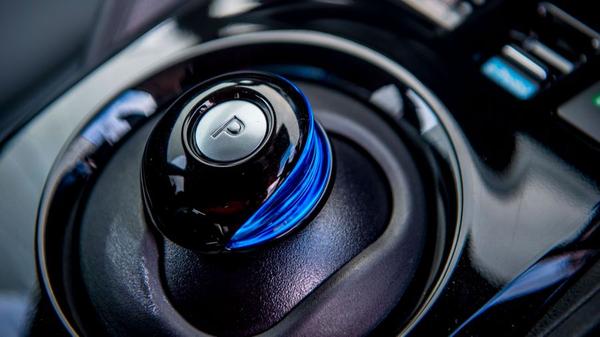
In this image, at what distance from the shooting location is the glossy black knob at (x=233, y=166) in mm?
369

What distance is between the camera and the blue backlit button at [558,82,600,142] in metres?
0.45

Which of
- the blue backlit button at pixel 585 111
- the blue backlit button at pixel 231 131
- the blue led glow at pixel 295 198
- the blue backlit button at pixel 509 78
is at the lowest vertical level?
the blue backlit button at pixel 585 111

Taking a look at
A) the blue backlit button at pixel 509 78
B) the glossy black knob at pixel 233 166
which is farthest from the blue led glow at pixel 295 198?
the blue backlit button at pixel 509 78

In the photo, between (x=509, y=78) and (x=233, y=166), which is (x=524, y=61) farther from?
(x=233, y=166)

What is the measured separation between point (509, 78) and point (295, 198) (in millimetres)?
209

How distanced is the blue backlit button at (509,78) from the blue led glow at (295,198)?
0.16 meters

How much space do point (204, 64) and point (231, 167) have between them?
198 mm

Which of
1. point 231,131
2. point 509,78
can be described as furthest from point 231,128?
point 509,78

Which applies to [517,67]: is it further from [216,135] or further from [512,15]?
[216,135]

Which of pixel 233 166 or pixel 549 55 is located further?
pixel 549 55

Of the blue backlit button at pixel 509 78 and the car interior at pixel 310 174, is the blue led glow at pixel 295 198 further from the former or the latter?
the blue backlit button at pixel 509 78

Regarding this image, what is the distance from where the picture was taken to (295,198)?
394 mm

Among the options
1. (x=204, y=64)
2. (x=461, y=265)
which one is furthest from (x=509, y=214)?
(x=204, y=64)

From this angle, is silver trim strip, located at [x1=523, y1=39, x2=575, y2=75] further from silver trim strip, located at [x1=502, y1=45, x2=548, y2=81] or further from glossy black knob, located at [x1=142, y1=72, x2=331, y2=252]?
glossy black knob, located at [x1=142, y1=72, x2=331, y2=252]
